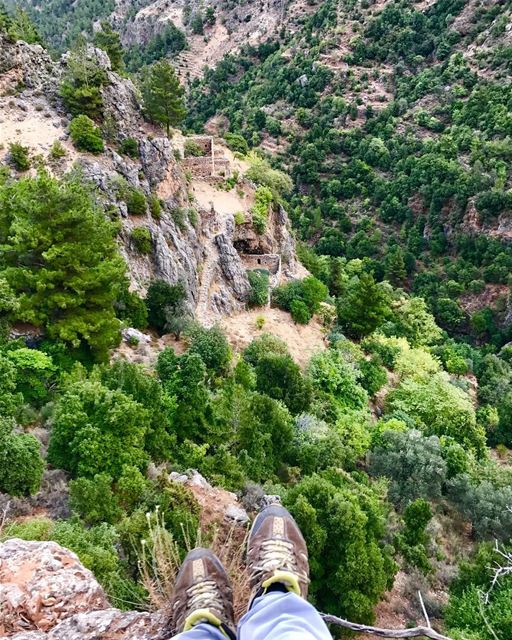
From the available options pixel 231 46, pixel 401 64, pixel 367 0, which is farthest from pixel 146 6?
pixel 401 64

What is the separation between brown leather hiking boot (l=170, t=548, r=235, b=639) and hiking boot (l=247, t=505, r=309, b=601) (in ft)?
0.85

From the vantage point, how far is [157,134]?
111 feet

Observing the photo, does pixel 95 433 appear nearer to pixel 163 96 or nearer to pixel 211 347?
pixel 211 347

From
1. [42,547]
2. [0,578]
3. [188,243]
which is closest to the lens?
[0,578]

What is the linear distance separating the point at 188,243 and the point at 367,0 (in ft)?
266

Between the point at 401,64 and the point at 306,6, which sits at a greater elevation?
the point at 306,6

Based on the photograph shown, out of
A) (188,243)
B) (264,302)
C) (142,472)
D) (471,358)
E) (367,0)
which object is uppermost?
(367,0)

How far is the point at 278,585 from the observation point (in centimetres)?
404

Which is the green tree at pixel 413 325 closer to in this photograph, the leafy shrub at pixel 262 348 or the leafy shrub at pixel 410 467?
the leafy shrub at pixel 262 348

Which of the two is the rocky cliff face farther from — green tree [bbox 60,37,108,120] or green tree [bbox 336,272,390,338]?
green tree [bbox 336,272,390,338]

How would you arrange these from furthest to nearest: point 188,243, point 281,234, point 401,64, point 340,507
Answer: point 401,64
point 281,234
point 188,243
point 340,507

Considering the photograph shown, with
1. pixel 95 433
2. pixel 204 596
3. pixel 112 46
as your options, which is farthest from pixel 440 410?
pixel 112 46

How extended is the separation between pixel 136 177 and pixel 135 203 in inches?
93.2

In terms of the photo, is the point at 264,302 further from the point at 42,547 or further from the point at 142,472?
the point at 42,547
